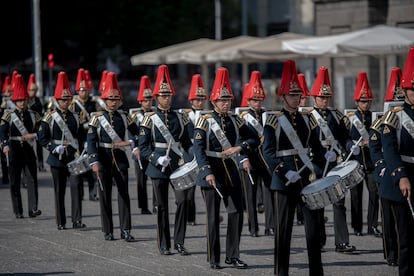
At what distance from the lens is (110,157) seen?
49.9 ft

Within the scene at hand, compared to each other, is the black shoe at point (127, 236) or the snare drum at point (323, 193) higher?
the snare drum at point (323, 193)

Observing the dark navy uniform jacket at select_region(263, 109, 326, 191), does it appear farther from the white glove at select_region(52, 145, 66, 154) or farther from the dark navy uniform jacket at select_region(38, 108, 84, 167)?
the dark navy uniform jacket at select_region(38, 108, 84, 167)

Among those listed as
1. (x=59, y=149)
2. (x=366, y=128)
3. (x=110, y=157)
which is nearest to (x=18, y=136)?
(x=59, y=149)

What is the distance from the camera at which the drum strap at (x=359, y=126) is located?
1479 centimetres

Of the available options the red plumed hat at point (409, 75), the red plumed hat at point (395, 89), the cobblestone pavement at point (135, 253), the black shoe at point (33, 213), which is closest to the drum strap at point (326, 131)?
A: the red plumed hat at point (395, 89)

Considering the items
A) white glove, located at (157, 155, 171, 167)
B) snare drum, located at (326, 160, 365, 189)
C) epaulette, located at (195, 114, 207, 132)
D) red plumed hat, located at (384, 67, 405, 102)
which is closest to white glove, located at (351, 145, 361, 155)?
red plumed hat, located at (384, 67, 405, 102)

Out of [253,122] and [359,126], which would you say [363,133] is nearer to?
[359,126]

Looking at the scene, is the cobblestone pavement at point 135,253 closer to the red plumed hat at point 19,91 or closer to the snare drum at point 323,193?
the snare drum at point 323,193

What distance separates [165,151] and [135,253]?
4.35ft

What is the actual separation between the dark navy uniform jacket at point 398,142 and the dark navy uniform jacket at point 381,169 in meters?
0.10

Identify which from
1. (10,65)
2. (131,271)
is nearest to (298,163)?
(131,271)

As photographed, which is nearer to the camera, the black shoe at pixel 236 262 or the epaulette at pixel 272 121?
the epaulette at pixel 272 121

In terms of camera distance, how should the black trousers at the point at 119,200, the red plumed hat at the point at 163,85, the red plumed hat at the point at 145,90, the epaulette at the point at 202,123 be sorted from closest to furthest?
the epaulette at the point at 202,123
the red plumed hat at the point at 163,85
the black trousers at the point at 119,200
the red plumed hat at the point at 145,90

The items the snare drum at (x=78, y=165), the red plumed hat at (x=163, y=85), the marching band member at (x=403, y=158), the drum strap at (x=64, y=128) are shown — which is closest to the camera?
the marching band member at (x=403, y=158)
